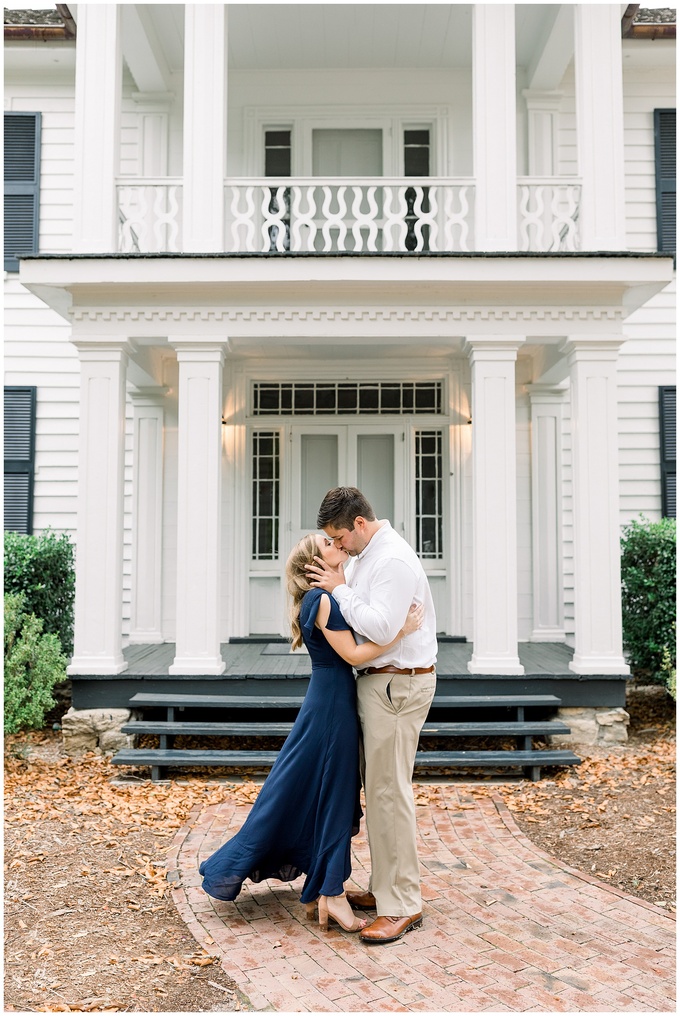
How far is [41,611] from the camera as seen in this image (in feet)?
25.5

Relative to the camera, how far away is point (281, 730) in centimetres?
618

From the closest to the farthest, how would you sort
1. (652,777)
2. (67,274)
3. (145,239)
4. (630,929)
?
(630,929) → (652,777) → (67,274) → (145,239)

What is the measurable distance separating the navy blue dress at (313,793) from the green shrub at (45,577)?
4.45 metres

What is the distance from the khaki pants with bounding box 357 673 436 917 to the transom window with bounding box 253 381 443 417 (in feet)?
19.0

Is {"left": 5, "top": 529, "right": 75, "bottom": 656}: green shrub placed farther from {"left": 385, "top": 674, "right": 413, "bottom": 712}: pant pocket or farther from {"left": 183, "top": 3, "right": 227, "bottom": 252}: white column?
{"left": 385, "top": 674, "right": 413, "bottom": 712}: pant pocket

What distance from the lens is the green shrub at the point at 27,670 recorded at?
21.3 ft

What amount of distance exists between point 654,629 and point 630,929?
15.3 ft

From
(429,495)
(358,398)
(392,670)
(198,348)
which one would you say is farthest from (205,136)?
(392,670)

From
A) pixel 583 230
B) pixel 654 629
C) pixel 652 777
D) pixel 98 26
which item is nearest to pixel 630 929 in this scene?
pixel 652 777

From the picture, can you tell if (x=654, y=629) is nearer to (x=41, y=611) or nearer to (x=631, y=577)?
(x=631, y=577)

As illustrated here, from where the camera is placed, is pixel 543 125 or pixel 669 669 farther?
pixel 543 125

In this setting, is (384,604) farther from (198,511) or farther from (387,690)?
(198,511)

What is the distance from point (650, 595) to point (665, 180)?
5.40 m

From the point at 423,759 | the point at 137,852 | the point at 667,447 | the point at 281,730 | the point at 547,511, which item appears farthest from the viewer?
the point at 667,447
